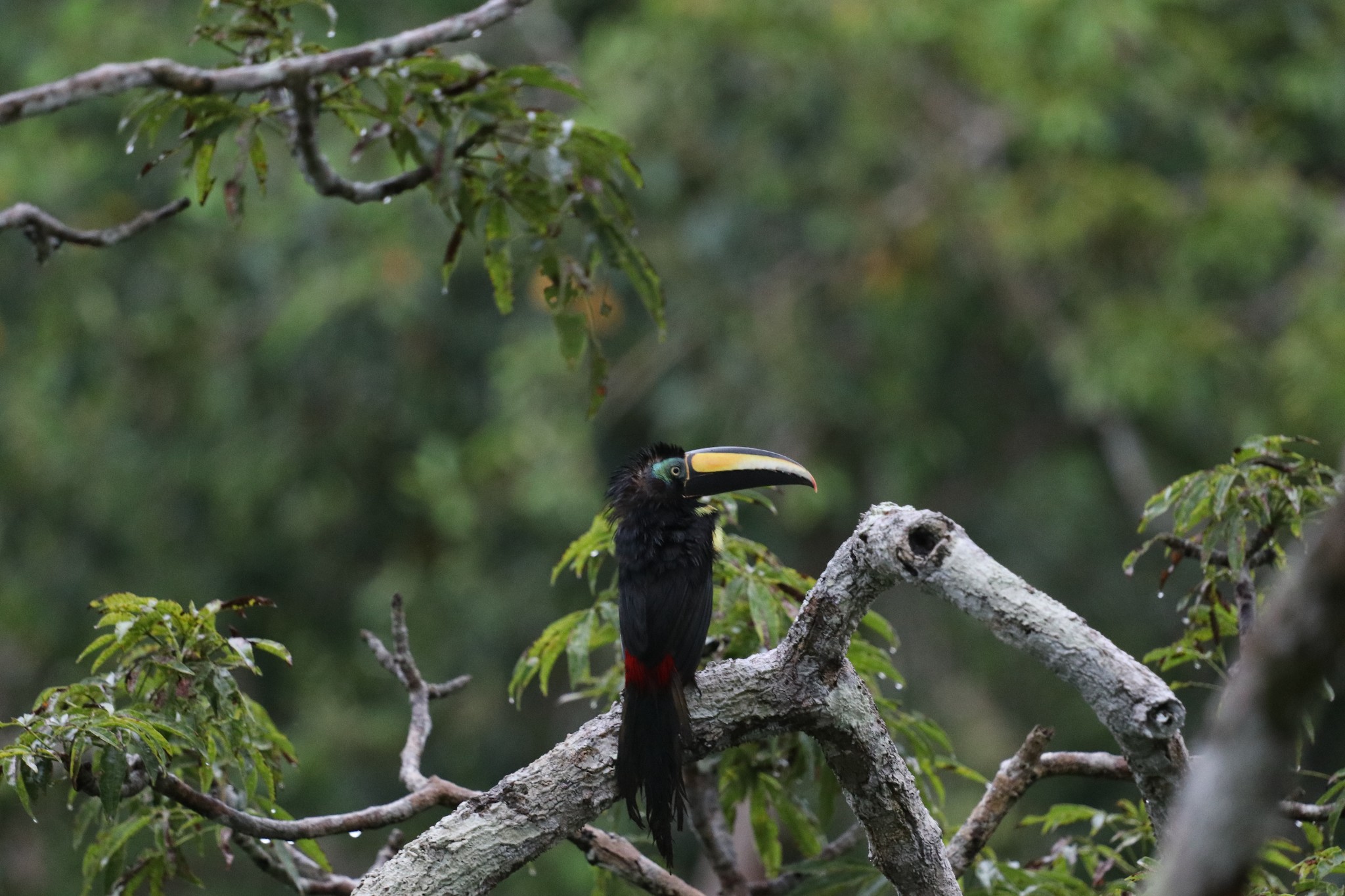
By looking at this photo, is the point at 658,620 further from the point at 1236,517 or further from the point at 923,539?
the point at 1236,517

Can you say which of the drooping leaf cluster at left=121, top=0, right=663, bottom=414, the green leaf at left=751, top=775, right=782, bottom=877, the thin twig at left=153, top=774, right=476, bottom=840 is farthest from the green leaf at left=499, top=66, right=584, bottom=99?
the green leaf at left=751, top=775, right=782, bottom=877

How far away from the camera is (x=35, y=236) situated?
9.48 feet

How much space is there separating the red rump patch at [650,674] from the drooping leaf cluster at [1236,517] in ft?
2.85

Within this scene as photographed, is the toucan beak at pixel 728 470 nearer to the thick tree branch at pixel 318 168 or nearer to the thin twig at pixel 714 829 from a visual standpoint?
the thin twig at pixel 714 829

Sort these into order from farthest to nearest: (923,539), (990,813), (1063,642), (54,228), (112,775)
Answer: (54,228) < (990,813) < (112,775) < (923,539) < (1063,642)

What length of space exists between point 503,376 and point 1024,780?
6.55 metres

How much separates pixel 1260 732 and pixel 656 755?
1554 millimetres

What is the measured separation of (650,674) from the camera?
282cm

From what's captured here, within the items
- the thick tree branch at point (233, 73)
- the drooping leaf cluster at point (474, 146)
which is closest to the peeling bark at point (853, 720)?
the drooping leaf cluster at point (474, 146)

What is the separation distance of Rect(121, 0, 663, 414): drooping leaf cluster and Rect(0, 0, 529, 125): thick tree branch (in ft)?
0.19

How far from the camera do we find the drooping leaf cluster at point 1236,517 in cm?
260

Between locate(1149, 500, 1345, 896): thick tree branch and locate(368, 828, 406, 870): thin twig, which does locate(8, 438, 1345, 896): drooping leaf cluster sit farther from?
locate(1149, 500, 1345, 896): thick tree branch

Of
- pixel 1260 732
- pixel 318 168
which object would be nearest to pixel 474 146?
pixel 318 168

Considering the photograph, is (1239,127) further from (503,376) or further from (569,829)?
(569,829)
